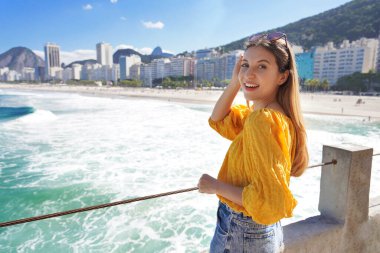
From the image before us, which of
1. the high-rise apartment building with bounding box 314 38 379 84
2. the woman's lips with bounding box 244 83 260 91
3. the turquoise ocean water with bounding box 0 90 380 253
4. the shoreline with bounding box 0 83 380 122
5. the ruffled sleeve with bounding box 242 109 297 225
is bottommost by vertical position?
the turquoise ocean water with bounding box 0 90 380 253

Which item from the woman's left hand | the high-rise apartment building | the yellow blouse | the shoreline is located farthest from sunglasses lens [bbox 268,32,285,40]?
the high-rise apartment building

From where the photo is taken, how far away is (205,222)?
6230mm

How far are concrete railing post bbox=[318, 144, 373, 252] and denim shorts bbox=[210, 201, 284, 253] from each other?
1252mm

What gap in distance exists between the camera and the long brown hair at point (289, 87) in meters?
1.16

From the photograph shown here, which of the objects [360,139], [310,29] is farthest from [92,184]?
[310,29]

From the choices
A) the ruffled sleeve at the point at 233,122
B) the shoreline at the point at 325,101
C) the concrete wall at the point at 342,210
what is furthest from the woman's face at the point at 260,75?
the shoreline at the point at 325,101

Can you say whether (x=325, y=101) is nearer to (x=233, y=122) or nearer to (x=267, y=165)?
(x=233, y=122)

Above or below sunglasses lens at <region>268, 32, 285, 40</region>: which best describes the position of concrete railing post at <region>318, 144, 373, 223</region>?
below

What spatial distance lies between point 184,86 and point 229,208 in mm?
119338

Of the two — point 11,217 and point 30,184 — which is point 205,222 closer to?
point 11,217

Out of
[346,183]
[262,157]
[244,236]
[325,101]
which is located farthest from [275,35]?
[325,101]

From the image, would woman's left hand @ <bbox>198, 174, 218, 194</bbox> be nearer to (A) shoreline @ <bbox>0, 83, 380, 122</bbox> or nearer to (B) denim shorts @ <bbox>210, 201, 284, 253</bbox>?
(B) denim shorts @ <bbox>210, 201, 284, 253</bbox>

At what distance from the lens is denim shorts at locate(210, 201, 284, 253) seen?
121 cm

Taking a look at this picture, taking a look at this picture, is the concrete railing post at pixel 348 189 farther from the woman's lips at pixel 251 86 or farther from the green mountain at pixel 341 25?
the green mountain at pixel 341 25
